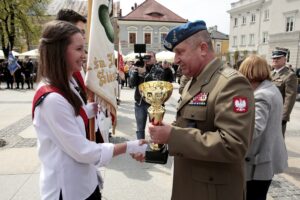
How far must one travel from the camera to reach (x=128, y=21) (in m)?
47.5

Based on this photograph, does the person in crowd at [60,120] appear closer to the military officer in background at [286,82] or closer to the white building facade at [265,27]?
the military officer in background at [286,82]

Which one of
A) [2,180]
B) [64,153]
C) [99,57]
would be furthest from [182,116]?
[2,180]

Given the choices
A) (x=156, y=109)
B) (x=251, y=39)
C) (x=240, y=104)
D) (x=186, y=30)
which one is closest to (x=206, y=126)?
(x=240, y=104)

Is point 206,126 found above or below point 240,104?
below

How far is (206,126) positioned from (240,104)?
0.80 ft

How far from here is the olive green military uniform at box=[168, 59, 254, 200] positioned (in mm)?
1524

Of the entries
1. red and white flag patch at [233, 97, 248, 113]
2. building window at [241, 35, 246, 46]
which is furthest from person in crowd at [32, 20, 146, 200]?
building window at [241, 35, 246, 46]

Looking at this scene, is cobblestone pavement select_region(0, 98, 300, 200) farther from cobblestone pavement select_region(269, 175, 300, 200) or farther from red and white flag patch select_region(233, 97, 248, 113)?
red and white flag patch select_region(233, 97, 248, 113)

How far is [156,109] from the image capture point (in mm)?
1907

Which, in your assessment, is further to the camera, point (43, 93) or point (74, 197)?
point (74, 197)

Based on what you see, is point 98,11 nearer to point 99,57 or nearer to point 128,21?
point 99,57

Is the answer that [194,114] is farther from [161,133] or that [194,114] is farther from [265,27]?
[265,27]

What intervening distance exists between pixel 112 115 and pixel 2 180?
2.58 m

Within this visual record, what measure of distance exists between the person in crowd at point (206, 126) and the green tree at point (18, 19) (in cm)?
2679
